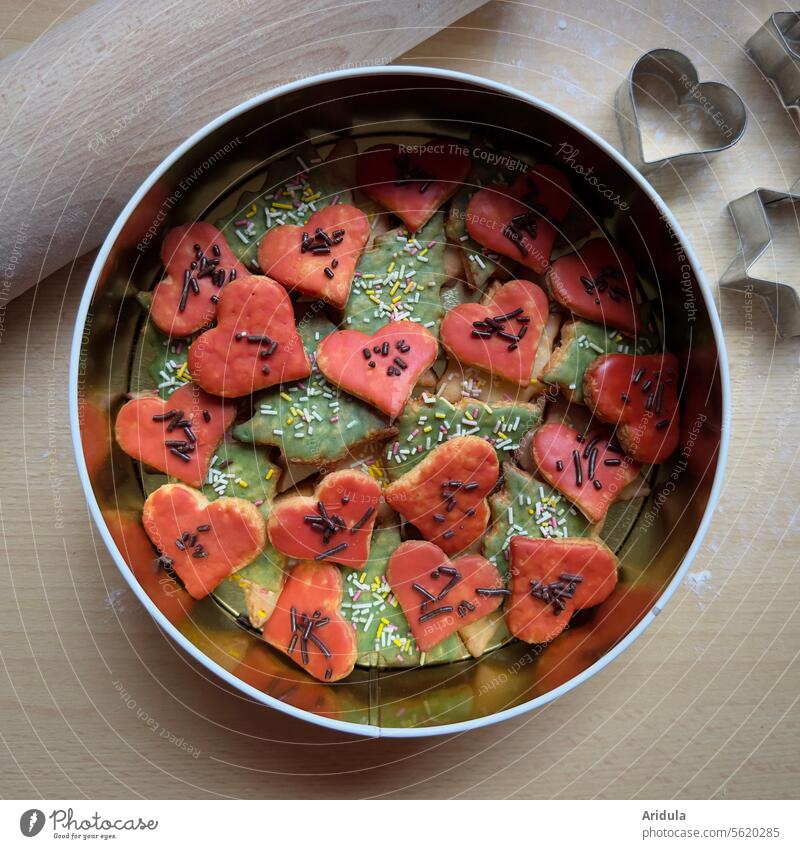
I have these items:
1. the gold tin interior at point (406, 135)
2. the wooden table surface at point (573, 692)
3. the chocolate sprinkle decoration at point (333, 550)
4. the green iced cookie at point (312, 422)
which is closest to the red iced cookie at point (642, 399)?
the gold tin interior at point (406, 135)

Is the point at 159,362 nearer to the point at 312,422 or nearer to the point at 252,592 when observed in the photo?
the point at 312,422

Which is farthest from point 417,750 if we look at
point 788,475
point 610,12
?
point 610,12

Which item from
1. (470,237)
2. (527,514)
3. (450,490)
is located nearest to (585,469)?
(527,514)

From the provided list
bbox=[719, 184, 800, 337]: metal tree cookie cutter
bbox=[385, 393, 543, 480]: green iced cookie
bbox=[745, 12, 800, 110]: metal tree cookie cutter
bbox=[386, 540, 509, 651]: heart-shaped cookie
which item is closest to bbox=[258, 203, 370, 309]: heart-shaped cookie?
bbox=[385, 393, 543, 480]: green iced cookie

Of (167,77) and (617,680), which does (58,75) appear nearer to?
(167,77)

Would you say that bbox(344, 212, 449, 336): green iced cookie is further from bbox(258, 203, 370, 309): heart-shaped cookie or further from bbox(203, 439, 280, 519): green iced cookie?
bbox(203, 439, 280, 519): green iced cookie

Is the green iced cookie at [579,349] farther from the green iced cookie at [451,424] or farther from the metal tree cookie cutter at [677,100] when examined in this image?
the metal tree cookie cutter at [677,100]
